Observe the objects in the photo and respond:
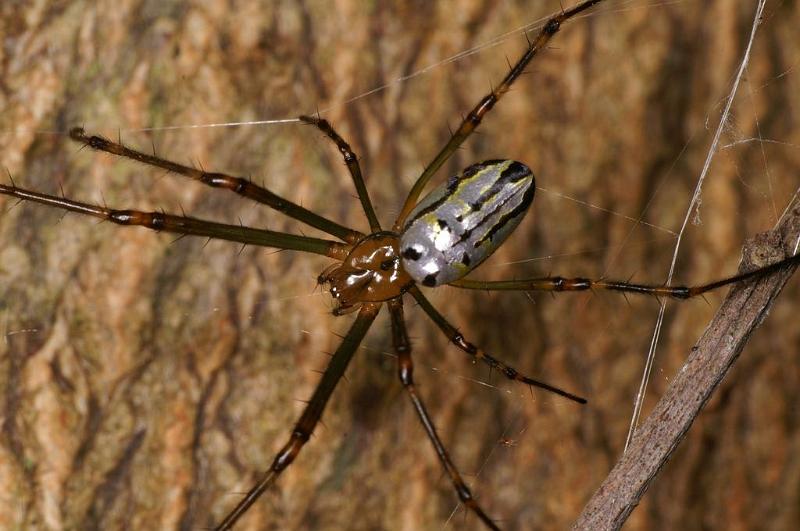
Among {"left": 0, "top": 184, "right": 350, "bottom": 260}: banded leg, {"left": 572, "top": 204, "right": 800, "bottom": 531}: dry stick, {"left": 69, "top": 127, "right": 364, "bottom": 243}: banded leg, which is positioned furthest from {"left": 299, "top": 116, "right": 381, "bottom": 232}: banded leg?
{"left": 572, "top": 204, "right": 800, "bottom": 531}: dry stick

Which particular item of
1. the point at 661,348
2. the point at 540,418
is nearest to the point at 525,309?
the point at 540,418

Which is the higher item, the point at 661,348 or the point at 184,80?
the point at 184,80

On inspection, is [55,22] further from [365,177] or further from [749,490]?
[749,490]

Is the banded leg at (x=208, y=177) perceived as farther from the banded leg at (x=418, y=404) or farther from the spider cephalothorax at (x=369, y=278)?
the banded leg at (x=418, y=404)

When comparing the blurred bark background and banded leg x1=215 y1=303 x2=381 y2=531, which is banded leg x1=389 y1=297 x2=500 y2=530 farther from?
the blurred bark background

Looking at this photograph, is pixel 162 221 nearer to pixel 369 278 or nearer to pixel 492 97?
pixel 369 278

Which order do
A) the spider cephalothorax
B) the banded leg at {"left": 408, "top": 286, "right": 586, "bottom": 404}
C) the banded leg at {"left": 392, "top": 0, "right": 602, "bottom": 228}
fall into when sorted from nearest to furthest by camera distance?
the banded leg at {"left": 408, "top": 286, "right": 586, "bottom": 404} → the banded leg at {"left": 392, "top": 0, "right": 602, "bottom": 228} → the spider cephalothorax
